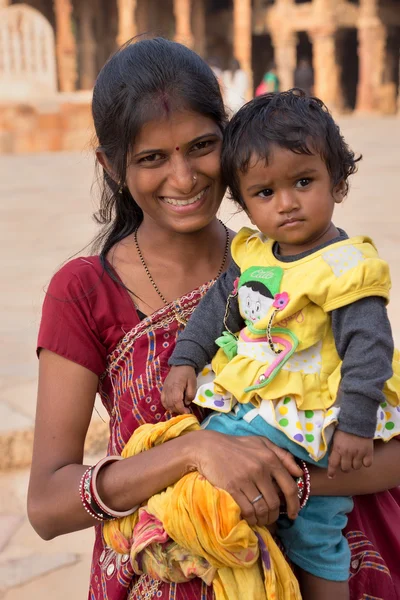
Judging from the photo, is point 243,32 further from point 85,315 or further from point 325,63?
point 85,315

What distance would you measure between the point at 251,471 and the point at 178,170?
0.65 meters

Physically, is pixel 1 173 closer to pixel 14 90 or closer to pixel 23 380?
pixel 14 90

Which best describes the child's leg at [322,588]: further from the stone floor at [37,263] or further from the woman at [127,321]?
the stone floor at [37,263]

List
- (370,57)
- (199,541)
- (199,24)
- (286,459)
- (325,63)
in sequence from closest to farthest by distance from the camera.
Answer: (199,541) → (286,459) → (325,63) → (370,57) → (199,24)

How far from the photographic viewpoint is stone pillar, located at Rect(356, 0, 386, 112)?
29.3 meters

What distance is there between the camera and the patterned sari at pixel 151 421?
6.04 feet

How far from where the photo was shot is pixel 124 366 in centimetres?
188

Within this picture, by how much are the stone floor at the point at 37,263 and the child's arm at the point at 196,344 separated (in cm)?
53

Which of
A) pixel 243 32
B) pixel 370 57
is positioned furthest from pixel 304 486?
pixel 370 57

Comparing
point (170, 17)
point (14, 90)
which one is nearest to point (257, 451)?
point (14, 90)

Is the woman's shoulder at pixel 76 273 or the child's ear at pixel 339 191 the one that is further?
the woman's shoulder at pixel 76 273

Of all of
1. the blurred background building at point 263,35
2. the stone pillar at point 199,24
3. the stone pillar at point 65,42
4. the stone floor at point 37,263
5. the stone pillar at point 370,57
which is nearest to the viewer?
the stone floor at point 37,263

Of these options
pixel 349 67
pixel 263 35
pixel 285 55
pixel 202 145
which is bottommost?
pixel 349 67

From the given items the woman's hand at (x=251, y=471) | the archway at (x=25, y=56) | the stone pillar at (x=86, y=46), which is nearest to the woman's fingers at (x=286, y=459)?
the woman's hand at (x=251, y=471)
